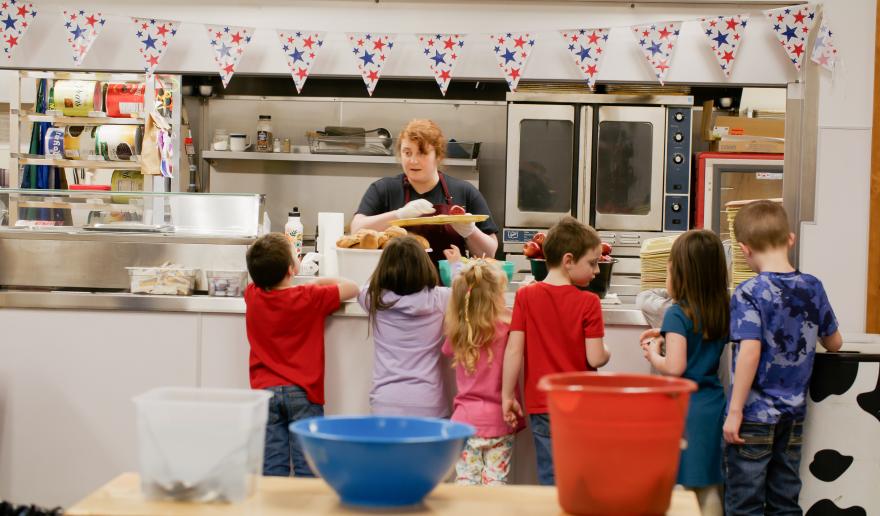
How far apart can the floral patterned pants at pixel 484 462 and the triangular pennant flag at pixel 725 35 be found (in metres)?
2.27

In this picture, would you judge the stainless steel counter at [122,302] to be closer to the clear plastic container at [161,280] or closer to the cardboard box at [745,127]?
the clear plastic container at [161,280]

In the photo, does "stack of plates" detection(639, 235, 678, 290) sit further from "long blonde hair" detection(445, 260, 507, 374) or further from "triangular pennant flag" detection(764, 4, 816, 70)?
"triangular pennant flag" detection(764, 4, 816, 70)

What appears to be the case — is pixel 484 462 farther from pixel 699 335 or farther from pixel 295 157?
pixel 295 157

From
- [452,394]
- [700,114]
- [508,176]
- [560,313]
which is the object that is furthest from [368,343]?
[700,114]

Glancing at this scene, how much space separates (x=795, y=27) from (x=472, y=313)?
226cm

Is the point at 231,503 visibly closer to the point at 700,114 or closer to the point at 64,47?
the point at 64,47

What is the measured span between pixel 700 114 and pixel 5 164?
5.46 meters

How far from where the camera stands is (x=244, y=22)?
4809 mm

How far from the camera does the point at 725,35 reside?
4.59 metres

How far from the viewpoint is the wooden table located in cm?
159

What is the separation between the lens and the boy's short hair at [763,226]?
2996 millimetres

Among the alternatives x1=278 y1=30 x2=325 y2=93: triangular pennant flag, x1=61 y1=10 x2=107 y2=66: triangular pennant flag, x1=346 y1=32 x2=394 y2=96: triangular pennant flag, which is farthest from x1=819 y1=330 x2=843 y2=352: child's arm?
x1=61 y1=10 x2=107 y2=66: triangular pennant flag

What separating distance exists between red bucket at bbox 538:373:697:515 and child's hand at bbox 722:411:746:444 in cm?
153

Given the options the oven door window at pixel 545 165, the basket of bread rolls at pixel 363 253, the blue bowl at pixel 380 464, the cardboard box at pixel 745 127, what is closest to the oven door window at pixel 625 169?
the oven door window at pixel 545 165
